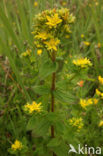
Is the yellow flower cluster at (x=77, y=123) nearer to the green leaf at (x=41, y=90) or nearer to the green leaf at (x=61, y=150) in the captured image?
the green leaf at (x=61, y=150)

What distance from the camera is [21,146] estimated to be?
139 centimetres

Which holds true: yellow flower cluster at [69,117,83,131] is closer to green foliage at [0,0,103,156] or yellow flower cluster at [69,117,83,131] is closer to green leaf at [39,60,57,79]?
green foliage at [0,0,103,156]

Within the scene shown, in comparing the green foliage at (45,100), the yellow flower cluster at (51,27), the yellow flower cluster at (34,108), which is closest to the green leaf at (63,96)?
the green foliage at (45,100)

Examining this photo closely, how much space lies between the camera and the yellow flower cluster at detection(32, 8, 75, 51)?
1011 mm

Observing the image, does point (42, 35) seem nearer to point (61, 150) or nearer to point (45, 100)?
point (45, 100)

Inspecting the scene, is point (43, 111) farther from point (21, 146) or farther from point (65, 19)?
point (65, 19)


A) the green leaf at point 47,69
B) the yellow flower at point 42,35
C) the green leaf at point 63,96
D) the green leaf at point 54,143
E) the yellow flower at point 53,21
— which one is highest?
the yellow flower at point 53,21

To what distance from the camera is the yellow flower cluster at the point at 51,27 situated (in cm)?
101

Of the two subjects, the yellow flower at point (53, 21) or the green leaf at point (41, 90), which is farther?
the green leaf at point (41, 90)

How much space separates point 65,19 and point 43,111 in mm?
547

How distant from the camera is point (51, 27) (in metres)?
1.00

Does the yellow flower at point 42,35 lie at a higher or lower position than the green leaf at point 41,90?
higher

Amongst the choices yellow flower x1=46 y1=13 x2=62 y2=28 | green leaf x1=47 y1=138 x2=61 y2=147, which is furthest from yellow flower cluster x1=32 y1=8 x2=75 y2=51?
green leaf x1=47 y1=138 x2=61 y2=147

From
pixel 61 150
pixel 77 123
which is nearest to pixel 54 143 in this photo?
pixel 61 150
